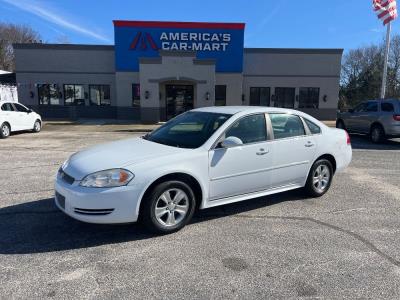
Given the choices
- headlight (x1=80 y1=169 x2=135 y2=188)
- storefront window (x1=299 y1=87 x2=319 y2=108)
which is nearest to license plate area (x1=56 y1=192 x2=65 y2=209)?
headlight (x1=80 y1=169 x2=135 y2=188)

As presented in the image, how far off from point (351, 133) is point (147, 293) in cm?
1574

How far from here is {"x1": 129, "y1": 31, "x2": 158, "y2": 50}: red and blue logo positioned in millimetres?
25078

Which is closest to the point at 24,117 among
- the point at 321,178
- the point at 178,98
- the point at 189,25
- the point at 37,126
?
the point at 37,126

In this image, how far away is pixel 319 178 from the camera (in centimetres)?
601

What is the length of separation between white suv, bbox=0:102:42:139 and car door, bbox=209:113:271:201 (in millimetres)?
12444

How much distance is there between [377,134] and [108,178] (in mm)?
12770

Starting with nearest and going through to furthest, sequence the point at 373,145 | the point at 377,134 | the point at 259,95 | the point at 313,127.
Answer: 1. the point at 313,127
2. the point at 373,145
3. the point at 377,134
4. the point at 259,95

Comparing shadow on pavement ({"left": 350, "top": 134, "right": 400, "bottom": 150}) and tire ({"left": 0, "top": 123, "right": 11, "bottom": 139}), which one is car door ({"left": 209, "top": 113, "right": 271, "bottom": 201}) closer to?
shadow on pavement ({"left": 350, "top": 134, "right": 400, "bottom": 150})

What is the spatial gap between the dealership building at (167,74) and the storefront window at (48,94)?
71mm

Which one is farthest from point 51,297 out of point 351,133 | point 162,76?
point 162,76

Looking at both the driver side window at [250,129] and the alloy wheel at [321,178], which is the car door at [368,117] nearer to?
the alloy wheel at [321,178]

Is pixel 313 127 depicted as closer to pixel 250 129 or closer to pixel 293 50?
pixel 250 129

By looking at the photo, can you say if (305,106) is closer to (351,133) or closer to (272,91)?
(272,91)

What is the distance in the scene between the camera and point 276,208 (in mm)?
5453
